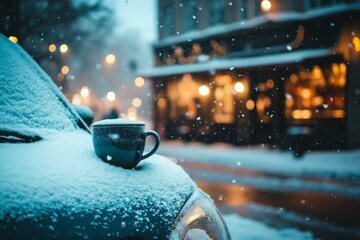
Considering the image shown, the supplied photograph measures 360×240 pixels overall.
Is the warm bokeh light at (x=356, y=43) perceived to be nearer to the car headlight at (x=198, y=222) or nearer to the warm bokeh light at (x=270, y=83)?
the warm bokeh light at (x=270, y=83)

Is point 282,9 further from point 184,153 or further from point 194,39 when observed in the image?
point 184,153

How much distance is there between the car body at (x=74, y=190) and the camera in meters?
1.25

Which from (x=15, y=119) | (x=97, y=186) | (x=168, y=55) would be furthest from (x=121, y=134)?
(x=168, y=55)

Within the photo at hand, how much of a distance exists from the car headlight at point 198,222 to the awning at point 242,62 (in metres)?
14.7

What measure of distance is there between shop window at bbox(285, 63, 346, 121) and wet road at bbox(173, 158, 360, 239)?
8668 millimetres

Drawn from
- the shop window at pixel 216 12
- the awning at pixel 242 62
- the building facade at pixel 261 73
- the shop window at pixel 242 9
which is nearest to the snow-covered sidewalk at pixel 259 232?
the building facade at pixel 261 73

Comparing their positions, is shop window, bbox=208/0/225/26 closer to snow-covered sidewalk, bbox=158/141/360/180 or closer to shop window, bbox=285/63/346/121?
shop window, bbox=285/63/346/121

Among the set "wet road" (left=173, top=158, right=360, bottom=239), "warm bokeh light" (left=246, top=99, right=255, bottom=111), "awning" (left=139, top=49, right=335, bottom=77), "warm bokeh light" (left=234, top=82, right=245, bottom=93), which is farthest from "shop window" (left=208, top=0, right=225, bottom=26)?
"wet road" (left=173, top=158, right=360, bottom=239)

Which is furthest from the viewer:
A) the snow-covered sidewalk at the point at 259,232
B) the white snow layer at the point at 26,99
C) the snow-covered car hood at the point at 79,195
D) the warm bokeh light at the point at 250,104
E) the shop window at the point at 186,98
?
the shop window at the point at 186,98

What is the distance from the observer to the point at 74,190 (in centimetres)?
138

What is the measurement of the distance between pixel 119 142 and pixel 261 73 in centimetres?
1719

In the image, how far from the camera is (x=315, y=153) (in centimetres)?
1532

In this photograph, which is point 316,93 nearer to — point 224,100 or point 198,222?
point 224,100

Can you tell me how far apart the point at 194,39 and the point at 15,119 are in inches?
824
